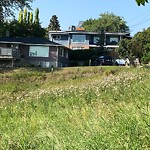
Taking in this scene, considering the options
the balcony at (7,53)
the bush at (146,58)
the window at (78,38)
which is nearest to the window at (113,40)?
the window at (78,38)

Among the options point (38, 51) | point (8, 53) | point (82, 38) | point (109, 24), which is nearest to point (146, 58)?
point (8, 53)

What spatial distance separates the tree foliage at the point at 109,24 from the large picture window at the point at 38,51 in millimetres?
48616

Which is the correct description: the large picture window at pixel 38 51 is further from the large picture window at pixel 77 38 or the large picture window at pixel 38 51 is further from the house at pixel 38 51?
the large picture window at pixel 77 38

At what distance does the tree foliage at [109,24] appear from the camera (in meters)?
120

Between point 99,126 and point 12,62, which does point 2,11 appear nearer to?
point 12,62

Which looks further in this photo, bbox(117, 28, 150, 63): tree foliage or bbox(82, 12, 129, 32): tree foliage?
bbox(82, 12, 129, 32): tree foliage

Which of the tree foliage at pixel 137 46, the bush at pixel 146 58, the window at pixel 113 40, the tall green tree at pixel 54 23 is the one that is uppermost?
the tall green tree at pixel 54 23

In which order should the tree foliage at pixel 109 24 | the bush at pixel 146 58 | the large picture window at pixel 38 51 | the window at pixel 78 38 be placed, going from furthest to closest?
the tree foliage at pixel 109 24
the window at pixel 78 38
the large picture window at pixel 38 51
the bush at pixel 146 58

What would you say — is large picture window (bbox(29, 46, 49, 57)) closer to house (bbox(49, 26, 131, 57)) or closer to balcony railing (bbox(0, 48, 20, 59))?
balcony railing (bbox(0, 48, 20, 59))

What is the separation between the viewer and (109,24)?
401ft

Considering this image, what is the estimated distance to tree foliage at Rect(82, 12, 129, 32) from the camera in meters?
120

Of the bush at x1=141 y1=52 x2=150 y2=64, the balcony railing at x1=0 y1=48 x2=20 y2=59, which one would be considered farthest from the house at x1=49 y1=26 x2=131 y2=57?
the bush at x1=141 y1=52 x2=150 y2=64

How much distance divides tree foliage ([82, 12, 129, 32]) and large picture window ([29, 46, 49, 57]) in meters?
48.6

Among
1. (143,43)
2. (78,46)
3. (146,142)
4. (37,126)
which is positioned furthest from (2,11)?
(146,142)
